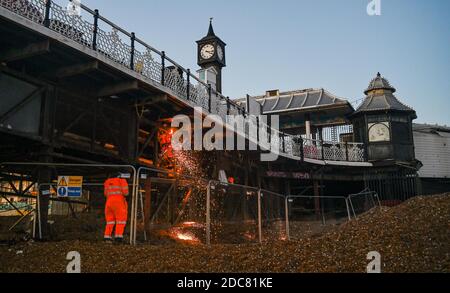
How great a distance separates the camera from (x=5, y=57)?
416 inches

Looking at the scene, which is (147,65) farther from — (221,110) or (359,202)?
(359,202)

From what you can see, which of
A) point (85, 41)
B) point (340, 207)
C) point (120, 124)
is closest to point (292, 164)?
point (340, 207)

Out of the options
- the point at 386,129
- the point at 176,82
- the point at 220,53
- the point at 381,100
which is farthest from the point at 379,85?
the point at 176,82

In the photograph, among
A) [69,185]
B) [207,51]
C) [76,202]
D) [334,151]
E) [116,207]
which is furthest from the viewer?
[207,51]

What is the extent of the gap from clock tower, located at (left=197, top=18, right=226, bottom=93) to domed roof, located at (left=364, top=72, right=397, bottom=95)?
1070cm

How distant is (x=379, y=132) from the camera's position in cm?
2645

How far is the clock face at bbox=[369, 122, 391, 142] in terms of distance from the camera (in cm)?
2625

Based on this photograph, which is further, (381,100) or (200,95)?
(381,100)

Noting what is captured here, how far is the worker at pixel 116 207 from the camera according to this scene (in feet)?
30.8

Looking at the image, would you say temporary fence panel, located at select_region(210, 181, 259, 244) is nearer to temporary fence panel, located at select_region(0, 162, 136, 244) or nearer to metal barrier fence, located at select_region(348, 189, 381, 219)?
temporary fence panel, located at select_region(0, 162, 136, 244)

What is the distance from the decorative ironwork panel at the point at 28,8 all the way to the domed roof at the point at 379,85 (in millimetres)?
23651

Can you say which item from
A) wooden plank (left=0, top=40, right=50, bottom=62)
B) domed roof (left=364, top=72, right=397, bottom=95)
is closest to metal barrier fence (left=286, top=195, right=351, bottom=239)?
wooden plank (left=0, top=40, right=50, bottom=62)

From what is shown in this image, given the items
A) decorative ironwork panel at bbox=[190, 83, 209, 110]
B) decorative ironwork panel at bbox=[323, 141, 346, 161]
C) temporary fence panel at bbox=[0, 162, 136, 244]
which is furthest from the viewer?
decorative ironwork panel at bbox=[323, 141, 346, 161]

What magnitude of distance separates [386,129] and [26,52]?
888 inches
